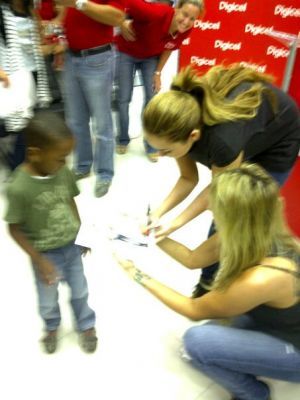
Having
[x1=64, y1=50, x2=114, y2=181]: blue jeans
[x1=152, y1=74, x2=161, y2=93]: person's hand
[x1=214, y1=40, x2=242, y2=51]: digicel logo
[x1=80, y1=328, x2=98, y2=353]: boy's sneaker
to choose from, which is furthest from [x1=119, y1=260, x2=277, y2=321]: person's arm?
[x1=214, y1=40, x2=242, y2=51]: digicel logo

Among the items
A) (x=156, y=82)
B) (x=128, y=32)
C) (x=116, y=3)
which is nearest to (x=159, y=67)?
(x=156, y=82)

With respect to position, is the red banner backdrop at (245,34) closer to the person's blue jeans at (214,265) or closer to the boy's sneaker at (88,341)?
the person's blue jeans at (214,265)

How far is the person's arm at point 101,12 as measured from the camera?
6.36 ft

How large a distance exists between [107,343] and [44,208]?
0.71 m

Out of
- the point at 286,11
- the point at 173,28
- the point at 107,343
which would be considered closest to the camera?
the point at 107,343

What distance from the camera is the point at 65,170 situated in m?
1.30

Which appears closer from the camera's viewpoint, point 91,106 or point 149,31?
point 91,106

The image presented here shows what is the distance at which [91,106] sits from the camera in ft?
7.84

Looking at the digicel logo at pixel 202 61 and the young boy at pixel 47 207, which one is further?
the digicel logo at pixel 202 61

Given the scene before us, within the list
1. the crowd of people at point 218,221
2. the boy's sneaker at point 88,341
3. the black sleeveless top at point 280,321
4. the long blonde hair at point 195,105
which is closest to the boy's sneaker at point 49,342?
the crowd of people at point 218,221

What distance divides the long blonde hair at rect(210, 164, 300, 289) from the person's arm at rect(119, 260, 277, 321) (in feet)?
0.10

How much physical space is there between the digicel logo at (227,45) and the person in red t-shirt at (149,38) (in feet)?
3.30

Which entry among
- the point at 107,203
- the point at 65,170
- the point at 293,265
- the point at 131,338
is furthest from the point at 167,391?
the point at 107,203

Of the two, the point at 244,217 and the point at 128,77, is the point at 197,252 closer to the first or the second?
the point at 244,217
